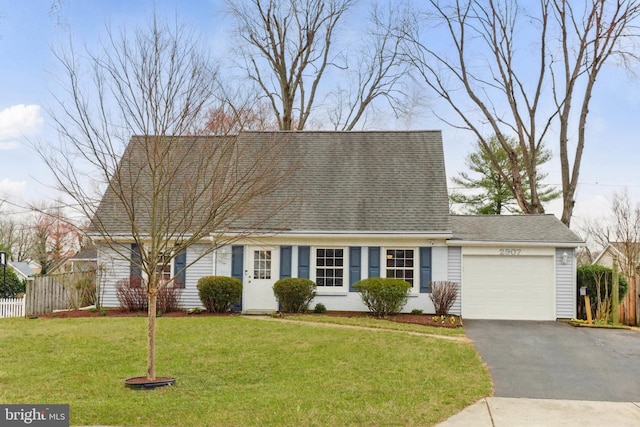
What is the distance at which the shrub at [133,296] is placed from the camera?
1648 centimetres

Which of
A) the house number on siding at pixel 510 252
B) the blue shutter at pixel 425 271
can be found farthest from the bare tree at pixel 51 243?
the house number on siding at pixel 510 252

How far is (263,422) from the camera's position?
6.28m

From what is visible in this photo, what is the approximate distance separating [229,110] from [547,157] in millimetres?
24851

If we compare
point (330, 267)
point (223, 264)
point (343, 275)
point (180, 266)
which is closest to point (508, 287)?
point (343, 275)

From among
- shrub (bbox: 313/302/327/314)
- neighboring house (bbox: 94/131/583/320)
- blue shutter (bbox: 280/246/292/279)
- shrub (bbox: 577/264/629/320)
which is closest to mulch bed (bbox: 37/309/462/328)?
shrub (bbox: 313/302/327/314)

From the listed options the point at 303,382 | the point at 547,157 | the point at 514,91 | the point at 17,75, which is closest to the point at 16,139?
the point at 17,75

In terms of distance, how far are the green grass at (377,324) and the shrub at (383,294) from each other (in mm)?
532

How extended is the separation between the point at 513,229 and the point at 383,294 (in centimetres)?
491

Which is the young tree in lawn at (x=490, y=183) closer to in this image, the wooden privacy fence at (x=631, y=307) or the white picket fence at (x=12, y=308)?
the wooden privacy fence at (x=631, y=307)

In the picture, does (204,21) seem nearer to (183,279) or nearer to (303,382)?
(303,382)

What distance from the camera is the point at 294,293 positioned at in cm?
1591

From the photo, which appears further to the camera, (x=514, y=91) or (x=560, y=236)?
(x=514, y=91)

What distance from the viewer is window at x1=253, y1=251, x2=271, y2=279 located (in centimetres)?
1702

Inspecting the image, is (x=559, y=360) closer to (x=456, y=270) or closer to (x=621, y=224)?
(x=456, y=270)
